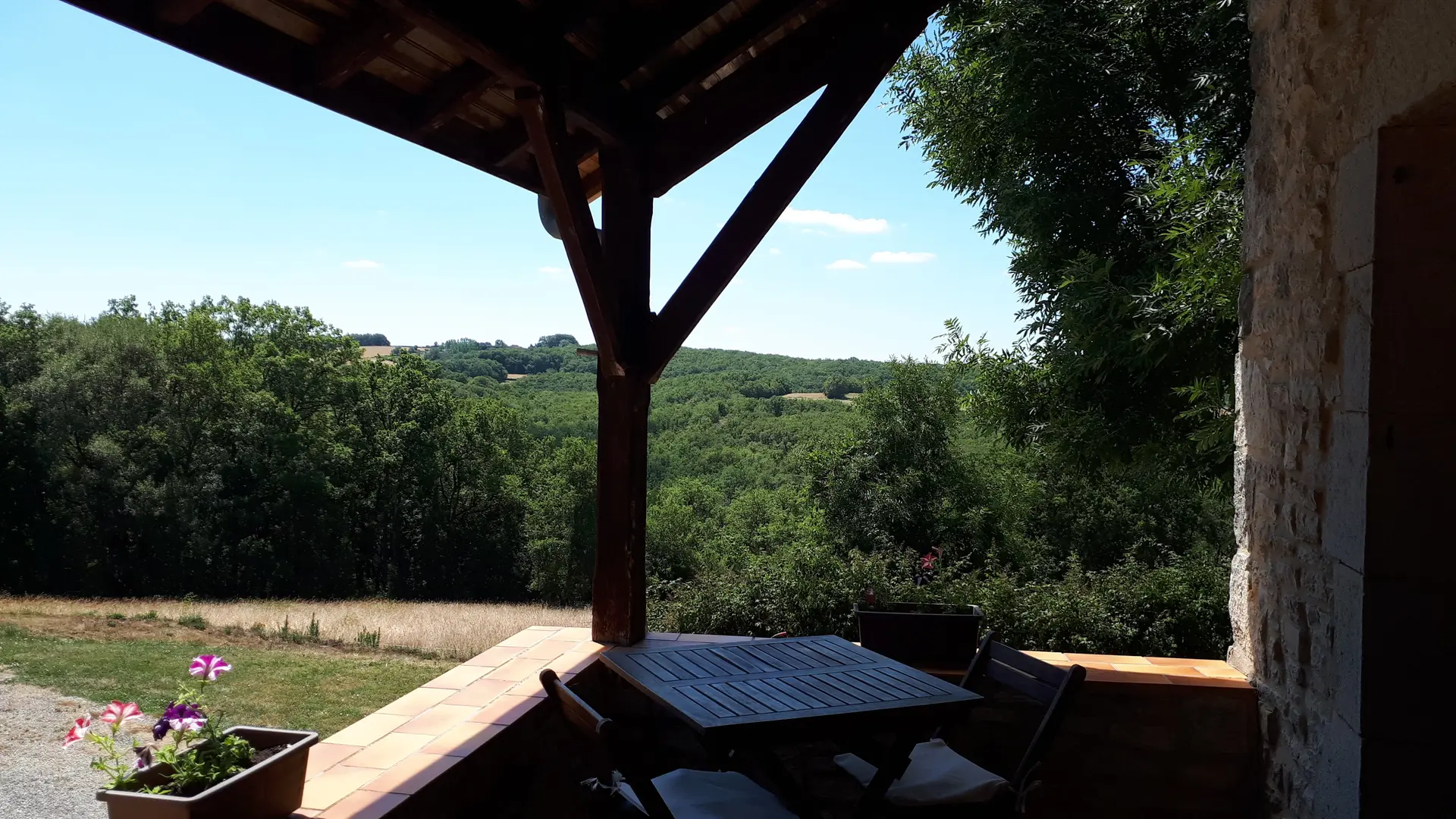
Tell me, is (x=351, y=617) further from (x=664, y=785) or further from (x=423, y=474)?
(x=664, y=785)

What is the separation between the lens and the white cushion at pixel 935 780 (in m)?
2.00

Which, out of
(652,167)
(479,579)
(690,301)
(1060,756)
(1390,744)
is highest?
(652,167)

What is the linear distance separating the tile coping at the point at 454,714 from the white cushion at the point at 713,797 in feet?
1.84

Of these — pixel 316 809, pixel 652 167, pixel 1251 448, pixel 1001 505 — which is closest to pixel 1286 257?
pixel 1251 448

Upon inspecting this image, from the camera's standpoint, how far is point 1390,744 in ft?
5.66

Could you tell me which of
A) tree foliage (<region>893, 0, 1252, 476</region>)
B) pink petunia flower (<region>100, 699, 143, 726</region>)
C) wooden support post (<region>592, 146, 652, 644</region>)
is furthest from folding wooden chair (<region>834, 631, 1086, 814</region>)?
tree foliage (<region>893, 0, 1252, 476</region>)

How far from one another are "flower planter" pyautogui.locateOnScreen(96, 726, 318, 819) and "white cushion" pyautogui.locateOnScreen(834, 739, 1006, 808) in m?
1.23

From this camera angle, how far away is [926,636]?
9.52ft

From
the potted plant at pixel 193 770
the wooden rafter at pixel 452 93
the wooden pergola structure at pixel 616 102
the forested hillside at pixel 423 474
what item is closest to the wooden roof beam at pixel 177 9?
the wooden pergola structure at pixel 616 102

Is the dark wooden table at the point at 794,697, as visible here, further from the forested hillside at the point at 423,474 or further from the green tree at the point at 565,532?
the green tree at the point at 565,532

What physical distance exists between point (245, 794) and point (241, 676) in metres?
8.84

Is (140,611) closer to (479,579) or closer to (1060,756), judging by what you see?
(479,579)

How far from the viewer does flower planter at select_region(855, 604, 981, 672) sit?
288cm

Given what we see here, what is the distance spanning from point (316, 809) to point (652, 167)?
7.47 feet
